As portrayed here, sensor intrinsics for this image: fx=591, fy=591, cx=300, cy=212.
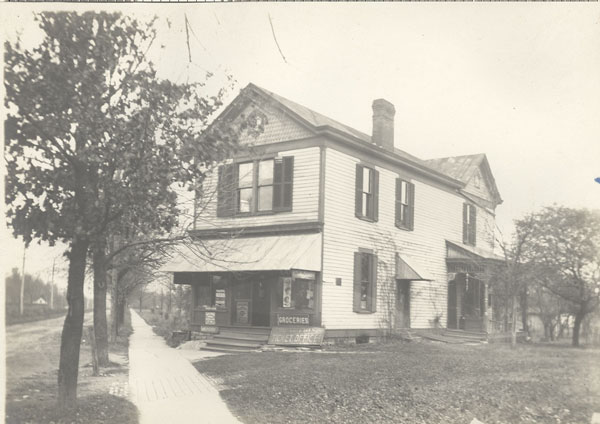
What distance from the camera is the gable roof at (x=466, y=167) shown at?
26491 mm

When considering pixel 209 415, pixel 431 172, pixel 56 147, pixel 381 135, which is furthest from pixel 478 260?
pixel 56 147

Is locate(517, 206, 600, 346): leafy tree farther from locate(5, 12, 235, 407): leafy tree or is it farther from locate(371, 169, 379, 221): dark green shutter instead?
locate(5, 12, 235, 407): leafy tree

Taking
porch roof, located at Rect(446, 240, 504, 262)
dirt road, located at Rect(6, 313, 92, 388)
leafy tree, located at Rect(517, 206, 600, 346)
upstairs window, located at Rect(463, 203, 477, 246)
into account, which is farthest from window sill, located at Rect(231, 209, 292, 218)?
upstairs window, located at Rect(463, 203, 477, 246)

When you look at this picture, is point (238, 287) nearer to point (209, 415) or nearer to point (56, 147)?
point (209, 415)

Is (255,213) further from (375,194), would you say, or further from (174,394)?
→ (174,394)

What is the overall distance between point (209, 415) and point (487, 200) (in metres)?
22.0

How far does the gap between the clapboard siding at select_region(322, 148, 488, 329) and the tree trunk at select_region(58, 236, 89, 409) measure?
407 inches

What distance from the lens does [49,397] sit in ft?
30.6

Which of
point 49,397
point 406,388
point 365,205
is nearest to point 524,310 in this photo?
point 365,205

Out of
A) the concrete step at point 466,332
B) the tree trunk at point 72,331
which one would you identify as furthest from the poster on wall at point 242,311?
the tree trunk at point 72,331

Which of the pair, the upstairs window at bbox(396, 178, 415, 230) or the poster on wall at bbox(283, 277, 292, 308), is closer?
the poster on wall at bbox(283, 277, 292, 308)

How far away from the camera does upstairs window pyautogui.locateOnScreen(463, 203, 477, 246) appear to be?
85.0 ft

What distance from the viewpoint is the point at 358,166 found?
1955 centimetres

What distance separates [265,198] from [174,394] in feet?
32.3
